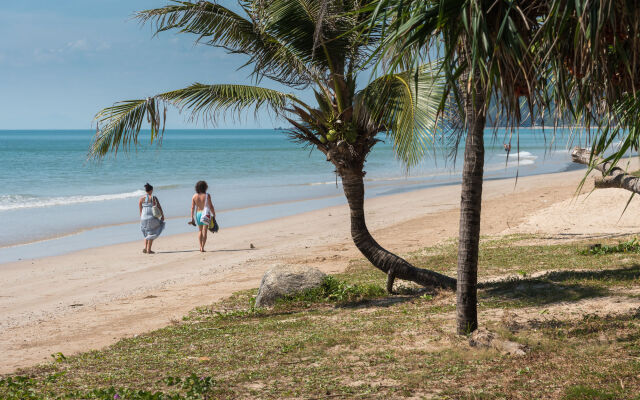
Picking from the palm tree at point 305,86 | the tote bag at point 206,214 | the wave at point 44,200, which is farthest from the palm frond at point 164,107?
the wave at point 44,200

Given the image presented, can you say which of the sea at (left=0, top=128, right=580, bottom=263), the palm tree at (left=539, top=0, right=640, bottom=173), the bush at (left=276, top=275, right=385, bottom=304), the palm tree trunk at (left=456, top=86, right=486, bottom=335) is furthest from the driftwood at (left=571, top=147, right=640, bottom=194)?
the palm tree at (left=539, top=0, right=640, bottom=173)

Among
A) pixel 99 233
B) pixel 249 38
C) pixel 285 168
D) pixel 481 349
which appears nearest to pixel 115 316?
pixel 249 38

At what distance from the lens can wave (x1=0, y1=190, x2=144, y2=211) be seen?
1047 inches

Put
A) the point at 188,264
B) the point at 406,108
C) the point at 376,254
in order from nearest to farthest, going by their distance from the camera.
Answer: the point at 406,108 → the point at 376,254 → the point at 188,264

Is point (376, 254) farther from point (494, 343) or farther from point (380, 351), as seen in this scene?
point (494, 343)

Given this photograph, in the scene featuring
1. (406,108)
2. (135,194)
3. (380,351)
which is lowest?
(135,194)

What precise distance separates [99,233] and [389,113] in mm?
13897

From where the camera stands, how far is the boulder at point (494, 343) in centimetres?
528

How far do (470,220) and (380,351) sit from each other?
1.50 metres

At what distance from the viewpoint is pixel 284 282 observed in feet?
28.5

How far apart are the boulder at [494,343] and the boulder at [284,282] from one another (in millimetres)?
3528

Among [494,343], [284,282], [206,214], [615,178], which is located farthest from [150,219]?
[494,343]

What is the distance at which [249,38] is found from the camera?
8.47 metres

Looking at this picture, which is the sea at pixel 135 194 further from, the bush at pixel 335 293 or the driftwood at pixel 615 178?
the bush at pixel 335 293
